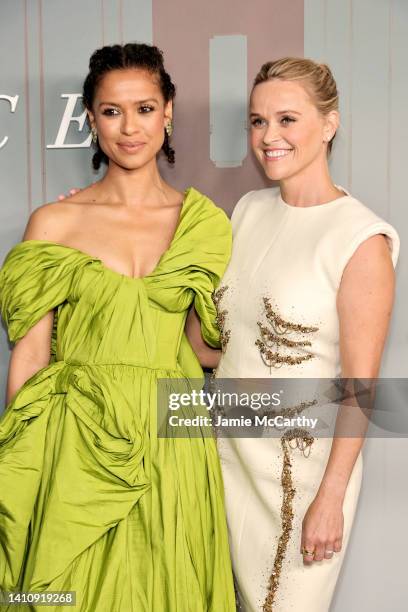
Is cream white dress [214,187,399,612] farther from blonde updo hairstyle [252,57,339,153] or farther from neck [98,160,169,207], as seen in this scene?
neck [98,160,169,207]

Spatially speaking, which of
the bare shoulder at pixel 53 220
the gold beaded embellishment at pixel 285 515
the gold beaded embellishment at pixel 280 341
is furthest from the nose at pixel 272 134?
the gold beaded embellishment at pixel 285 515

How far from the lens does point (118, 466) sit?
2061 mm

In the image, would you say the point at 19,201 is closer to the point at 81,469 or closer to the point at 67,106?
the point at 67,106

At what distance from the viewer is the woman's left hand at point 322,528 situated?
2.03 meters

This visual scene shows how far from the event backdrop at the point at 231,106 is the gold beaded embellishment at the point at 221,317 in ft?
1.50

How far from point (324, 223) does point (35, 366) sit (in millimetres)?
761

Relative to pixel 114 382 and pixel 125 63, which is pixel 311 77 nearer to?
pixel 125 63

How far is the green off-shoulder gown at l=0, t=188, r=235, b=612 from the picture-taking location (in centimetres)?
206

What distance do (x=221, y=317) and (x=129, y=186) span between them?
0.40m

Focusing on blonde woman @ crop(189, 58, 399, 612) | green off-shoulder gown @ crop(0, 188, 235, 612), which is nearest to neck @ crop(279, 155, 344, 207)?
blonde woman @ crop(189, 58, 399, 612)

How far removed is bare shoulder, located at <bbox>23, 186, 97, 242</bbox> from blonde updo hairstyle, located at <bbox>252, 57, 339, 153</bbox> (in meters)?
0.56

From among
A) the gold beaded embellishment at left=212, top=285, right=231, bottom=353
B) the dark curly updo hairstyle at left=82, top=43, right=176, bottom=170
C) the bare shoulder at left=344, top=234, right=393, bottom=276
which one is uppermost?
the dark curly updo hairstyle at left=82, top=43, right=176, bottom=170

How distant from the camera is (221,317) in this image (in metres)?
2.26

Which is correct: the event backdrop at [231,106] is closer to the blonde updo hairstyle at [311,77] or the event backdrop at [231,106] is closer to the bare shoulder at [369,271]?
the blonde updo hairstyle at [311,77]
